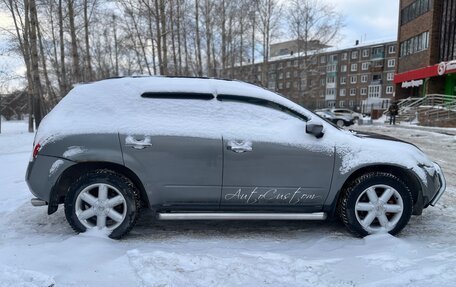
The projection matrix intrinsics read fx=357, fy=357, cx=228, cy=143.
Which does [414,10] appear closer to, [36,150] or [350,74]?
[36,150]

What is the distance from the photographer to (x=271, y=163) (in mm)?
3840

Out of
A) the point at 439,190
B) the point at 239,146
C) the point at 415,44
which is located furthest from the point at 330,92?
the point at 239,146

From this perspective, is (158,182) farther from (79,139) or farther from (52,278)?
(52,278)

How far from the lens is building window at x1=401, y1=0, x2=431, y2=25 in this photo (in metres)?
31.4

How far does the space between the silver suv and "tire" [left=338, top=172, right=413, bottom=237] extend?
0.01 m

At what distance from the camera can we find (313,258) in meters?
3.44

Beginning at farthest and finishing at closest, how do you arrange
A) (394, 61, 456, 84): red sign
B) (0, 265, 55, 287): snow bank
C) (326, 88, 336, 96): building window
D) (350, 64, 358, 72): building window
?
1. (326, 88, 336, 96): building window
2. (350, 64, 358, 72): building window
3. (394, 61, 456, 84): red sign
4. (0, 265, 55, 287): snow bank

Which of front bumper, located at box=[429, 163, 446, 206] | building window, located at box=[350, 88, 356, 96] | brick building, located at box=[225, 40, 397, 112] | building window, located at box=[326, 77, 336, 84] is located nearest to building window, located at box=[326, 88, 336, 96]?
brick building, located at box=[225, 40, 397, 112]

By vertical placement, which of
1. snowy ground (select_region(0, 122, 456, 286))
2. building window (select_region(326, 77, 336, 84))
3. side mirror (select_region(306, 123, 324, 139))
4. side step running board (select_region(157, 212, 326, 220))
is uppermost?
building window (select_region(326, 77, 336, 84))

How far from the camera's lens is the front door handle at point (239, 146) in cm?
379

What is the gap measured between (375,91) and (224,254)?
74.4 m

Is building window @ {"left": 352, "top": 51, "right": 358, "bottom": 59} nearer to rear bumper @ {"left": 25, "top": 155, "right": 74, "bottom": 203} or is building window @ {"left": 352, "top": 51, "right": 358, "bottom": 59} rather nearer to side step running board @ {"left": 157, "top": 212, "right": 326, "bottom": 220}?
side step running board @ {"left": 157, "top": 212, "right": 326, "bottom": 220}

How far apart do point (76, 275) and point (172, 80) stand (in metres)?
2.27

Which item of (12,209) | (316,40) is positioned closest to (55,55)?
(316,40)
